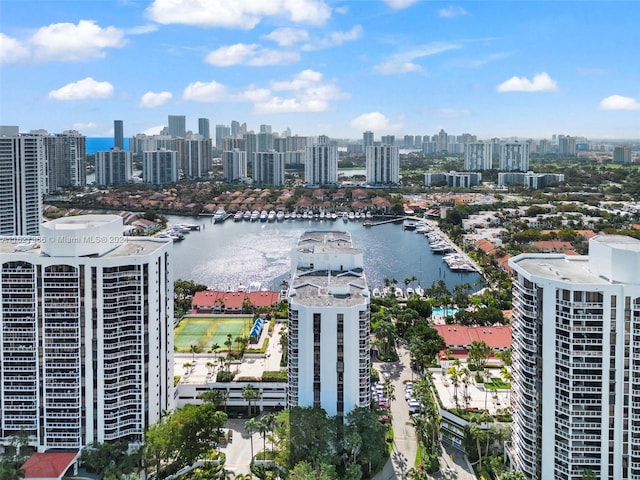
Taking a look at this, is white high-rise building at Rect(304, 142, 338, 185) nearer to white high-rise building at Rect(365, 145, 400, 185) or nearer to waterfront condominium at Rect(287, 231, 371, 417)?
white high-rise building at Rect(365, 145, 400, 185)

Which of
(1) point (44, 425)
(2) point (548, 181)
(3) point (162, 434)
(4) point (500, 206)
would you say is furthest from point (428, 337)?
(2) point (548, 181)

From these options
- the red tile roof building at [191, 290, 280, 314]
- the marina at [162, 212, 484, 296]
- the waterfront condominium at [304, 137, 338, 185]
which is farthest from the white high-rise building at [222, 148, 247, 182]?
the red tile roof building at [191, 290, 280, 314]

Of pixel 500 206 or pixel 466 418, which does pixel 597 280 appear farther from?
pixel 500 206

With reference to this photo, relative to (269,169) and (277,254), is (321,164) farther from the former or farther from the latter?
(277,254)

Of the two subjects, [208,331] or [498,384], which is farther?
[208,331]

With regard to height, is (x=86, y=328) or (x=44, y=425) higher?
(x=86, y=328)

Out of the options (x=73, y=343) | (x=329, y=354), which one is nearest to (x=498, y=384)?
(x=329, y=354)
